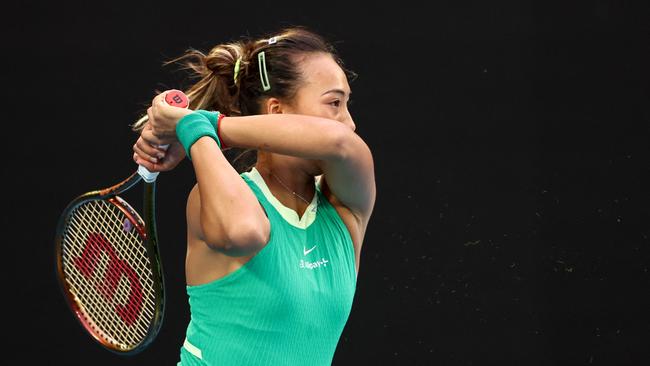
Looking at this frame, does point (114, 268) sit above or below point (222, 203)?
below

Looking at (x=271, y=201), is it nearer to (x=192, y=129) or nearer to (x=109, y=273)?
(x=192, y=129)

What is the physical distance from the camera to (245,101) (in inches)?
84.5

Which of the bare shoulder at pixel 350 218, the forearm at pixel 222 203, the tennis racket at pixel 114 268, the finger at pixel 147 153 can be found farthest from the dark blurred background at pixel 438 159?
the forearm at pixel 222 203

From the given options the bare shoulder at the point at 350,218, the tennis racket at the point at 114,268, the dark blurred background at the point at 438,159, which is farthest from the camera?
the dark blurred background at the point at 438,159

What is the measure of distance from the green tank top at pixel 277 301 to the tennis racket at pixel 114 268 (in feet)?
1.04

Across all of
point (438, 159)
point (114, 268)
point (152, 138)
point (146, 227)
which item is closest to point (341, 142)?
point (152, 138)

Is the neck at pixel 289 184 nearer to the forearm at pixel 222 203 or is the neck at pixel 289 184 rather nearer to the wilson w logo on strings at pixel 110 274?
the forearm at pixel 222 203

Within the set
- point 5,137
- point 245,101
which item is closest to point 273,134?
point 245,101

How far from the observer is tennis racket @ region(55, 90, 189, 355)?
2.24 m

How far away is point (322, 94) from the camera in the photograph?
6.56 feet

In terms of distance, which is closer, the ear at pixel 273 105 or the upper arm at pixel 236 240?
the upper arm at pixel 236 240

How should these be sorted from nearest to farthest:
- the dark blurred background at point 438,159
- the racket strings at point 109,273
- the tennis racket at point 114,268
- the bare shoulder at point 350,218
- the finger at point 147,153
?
the finger at point 147,153 → the bare shoulder at point 350,218 → the tennis racket at point 114,268 → the racket strings at point 109,273 → the dark blurred background at point 438,159

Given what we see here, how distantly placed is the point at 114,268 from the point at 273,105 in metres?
0.64

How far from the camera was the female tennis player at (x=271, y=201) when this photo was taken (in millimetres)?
1790
